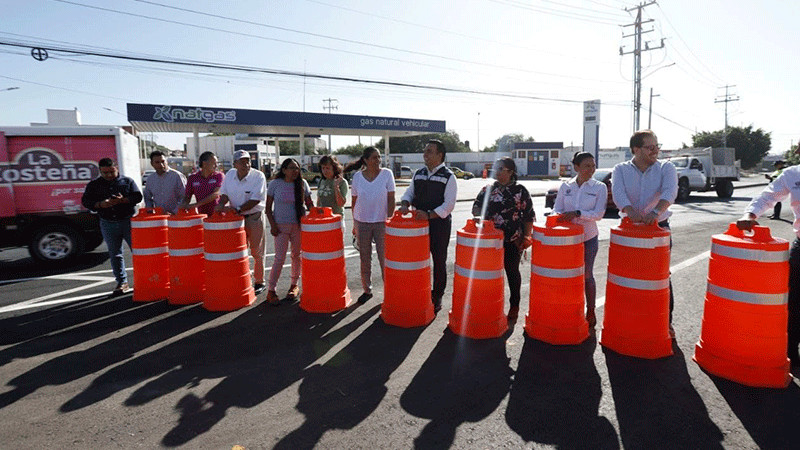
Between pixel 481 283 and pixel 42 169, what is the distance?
332 inches

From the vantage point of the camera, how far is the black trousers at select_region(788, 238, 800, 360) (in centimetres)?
378

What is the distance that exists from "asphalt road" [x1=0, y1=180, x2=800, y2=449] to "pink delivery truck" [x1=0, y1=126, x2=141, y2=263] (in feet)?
11.8

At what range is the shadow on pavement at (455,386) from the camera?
10.1 ft

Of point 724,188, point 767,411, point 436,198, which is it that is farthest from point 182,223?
point 724,188

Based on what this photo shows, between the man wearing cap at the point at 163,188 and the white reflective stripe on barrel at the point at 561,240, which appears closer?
the white reflective stripe on barrel at the point at 561,240

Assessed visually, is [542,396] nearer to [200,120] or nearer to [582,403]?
[582,403]

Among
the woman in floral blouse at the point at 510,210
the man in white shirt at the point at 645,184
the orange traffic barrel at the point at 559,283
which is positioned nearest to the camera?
the man in white shirt at the point at 645,184

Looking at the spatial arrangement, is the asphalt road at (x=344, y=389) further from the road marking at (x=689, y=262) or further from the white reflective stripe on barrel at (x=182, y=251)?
the road marking at (x=689, y=262)

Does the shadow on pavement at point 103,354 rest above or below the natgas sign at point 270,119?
below

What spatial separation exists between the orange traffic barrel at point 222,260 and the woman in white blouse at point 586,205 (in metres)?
3.70

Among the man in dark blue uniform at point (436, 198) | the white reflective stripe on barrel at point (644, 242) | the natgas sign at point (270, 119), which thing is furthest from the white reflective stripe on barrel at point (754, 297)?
the natgas sign at point (270, 119)

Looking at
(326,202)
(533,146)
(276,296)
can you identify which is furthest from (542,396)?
(533,146)

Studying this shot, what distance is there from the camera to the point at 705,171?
23.7 metres

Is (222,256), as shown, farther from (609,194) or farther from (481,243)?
(609,194)
